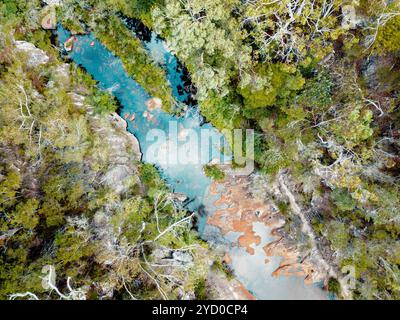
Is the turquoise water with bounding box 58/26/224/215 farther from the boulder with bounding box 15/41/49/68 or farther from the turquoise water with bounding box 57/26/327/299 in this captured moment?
the boulder with bounding box 15/41/49/68

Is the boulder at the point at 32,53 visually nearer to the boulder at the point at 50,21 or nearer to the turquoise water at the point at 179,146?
the boulder at the point at 50,21

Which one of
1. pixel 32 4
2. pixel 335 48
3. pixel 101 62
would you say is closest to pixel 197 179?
Answer: pixel 101 62

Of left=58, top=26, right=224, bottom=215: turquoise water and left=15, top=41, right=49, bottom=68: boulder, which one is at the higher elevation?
left=15, top=41, right=49, bottom=68: boulder

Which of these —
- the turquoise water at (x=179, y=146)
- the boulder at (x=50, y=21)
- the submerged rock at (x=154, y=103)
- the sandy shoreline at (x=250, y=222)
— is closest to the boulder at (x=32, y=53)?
the boulder at (x=50, y=21)

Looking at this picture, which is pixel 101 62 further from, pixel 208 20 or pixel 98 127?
pixel 208 20

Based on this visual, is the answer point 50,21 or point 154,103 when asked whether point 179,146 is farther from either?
point 50,21

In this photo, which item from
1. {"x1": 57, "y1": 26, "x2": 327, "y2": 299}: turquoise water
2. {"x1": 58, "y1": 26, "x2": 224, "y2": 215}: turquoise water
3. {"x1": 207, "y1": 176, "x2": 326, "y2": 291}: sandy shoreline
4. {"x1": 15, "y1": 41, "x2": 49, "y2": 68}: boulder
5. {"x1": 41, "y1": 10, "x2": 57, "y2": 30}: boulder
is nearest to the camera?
{"x1": 15, "y1": 41, "x2": 49, "y2": 68}: boulder

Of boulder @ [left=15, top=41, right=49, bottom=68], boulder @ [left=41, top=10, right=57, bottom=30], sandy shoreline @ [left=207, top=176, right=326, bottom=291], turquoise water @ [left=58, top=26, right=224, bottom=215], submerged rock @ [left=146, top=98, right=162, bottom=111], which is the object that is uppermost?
boulder @ [left=41, top=10, right=57, bottom=30]

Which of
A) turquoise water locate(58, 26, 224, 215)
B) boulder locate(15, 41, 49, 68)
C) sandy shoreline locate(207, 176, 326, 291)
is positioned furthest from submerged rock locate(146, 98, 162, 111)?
boulder locate(15, 41, 49, 68)
